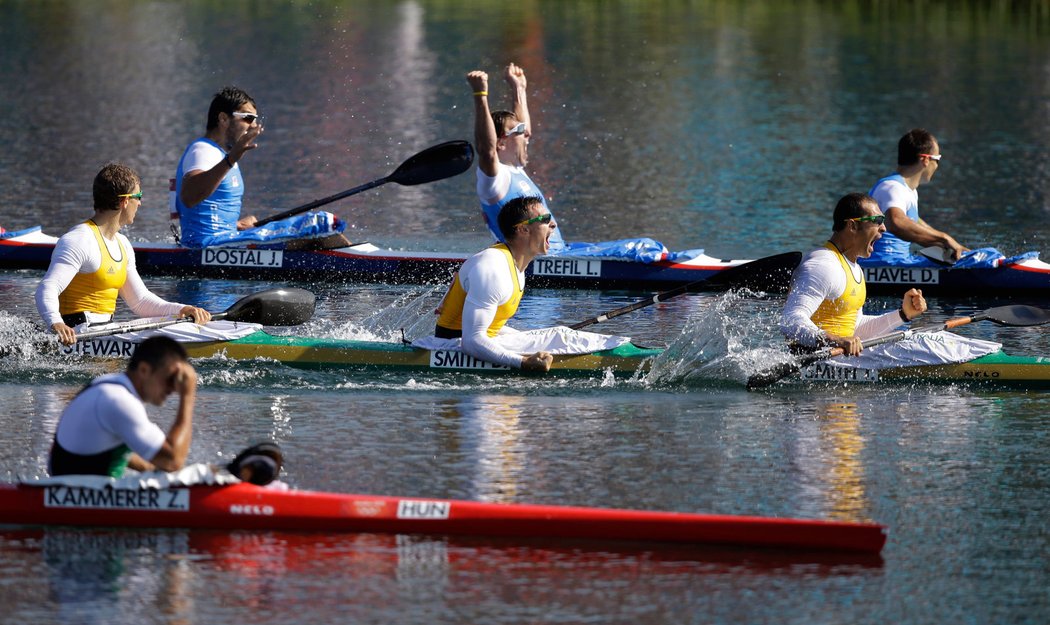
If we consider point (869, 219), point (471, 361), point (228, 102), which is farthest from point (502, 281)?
point (228, 102)

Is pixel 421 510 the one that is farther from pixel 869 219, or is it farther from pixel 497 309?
pixel 869 219

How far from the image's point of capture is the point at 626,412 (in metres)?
12.8

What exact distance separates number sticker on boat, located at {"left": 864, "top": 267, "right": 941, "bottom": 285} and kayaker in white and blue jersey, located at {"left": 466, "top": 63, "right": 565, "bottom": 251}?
3.56m

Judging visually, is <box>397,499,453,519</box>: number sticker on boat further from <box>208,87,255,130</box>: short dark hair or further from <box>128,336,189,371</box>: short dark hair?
<box>208,87,255,130</box>: short dark hair

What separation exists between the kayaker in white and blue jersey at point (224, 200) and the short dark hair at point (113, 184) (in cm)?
340

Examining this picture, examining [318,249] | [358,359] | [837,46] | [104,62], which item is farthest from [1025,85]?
[358,359]

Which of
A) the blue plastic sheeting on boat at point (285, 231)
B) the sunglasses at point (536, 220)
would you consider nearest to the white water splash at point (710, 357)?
the sunglasses at point (536, 220)

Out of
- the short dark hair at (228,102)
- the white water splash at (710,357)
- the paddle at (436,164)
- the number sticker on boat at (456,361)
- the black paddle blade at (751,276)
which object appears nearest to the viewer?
the number sticker on boat at (456,361)

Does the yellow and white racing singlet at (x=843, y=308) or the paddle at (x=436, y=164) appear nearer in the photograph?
the yellow and white racing singlet at (x=843, y=308)

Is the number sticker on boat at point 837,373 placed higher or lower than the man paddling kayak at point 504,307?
lower

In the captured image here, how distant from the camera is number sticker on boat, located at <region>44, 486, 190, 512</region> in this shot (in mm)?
9602

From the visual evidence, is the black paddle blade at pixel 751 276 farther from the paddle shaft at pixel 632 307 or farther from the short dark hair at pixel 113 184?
the short dark hair at pixel 113 184

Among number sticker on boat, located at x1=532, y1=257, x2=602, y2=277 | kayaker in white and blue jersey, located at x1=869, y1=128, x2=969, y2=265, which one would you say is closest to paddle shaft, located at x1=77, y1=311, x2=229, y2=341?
number sticker on boat, located at x1=532, y1=257, x2=602, y2=277

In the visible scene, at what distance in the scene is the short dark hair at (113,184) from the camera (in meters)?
13.1
